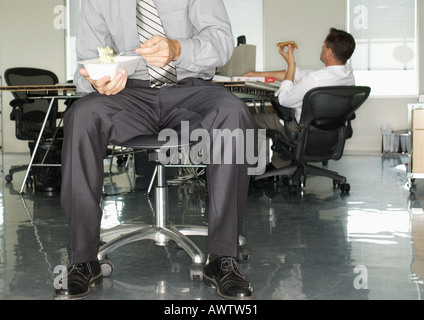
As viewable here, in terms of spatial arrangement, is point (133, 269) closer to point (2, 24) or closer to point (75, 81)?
point (75, 81)

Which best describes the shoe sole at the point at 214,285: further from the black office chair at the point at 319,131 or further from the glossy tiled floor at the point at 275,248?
the black office chair at the point at 319,131

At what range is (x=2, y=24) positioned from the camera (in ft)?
27.7

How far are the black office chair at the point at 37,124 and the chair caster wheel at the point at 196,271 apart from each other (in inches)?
85.5

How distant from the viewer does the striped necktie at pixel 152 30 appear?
1685 millimetres

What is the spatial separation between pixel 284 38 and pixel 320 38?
53 centimetres

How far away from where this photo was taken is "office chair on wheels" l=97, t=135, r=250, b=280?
1.63 m

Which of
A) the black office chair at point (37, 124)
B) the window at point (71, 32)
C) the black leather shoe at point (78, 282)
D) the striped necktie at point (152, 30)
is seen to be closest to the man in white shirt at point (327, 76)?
the black office chair at point (37, 124)

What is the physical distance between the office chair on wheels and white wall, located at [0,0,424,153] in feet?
20.4

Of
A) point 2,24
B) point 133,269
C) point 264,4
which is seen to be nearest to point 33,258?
point 133,269

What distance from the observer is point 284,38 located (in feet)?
25.7

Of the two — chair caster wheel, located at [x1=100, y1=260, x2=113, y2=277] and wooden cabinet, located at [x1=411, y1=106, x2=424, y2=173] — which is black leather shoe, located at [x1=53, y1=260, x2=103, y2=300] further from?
wooden cabinet, located at [x1=411, y1=106, x2=424, y2=173]

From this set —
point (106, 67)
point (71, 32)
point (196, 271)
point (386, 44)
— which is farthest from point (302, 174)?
Result: point (71, 32)

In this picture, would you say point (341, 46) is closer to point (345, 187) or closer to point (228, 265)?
point (345, 187)

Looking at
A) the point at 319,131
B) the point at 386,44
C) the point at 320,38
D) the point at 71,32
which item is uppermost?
the point at 71,32
